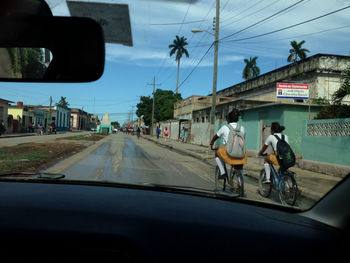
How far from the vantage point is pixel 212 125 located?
19.7 metres

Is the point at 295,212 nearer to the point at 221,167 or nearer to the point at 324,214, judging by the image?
the point at 324,214

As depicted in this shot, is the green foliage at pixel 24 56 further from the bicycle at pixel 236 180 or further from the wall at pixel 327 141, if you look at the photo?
the wall at pixel 327 141

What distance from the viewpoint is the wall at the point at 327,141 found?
1153 cm

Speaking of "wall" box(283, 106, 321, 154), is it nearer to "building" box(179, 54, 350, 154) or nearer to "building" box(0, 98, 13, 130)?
"building" box(179, 54, 350, 154)

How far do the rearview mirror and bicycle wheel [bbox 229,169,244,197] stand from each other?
5136 mm

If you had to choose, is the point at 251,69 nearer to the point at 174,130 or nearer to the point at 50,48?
the point at 174,130

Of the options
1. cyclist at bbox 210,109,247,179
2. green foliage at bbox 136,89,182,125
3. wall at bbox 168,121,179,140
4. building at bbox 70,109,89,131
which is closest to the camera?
cyclist at bbox 210,109,247,179

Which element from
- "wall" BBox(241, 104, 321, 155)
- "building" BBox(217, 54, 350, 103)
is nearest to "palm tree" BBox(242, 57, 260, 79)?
"building" BBox(217, 54, 350, 103)

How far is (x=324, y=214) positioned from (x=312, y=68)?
68.7 ft

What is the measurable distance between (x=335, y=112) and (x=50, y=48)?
47.5 ft

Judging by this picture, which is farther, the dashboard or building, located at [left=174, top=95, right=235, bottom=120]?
building, located at [left=174, top=95, right=235, bottom=120]

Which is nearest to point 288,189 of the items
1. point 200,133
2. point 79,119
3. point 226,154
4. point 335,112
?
point 226,154

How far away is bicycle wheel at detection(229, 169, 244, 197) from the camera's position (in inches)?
255

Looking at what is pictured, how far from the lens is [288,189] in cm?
639
